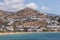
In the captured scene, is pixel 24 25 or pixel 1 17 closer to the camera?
pixel 24 25

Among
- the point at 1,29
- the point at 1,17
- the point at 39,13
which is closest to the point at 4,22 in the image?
the point at 1,17

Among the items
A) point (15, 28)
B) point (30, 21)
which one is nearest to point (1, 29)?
point (15, 28)

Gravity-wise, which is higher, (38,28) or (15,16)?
(15,16)

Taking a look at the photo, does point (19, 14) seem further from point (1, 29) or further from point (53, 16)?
point (1, 29)

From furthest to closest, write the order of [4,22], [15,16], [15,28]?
[15,16] → [4,22] → [15,28]

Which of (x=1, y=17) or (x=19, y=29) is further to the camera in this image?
(x=1, y=17)

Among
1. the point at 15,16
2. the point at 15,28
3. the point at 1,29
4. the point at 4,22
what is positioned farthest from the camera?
the point at 15,16

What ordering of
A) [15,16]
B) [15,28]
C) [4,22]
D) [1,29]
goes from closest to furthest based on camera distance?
1. [1,29]
2. [15,28]
3. [4,22]
4. [15,16]

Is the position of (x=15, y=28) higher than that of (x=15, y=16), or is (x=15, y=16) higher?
(x=15, y=16)

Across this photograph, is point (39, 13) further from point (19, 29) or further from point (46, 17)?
point (19, 29)
